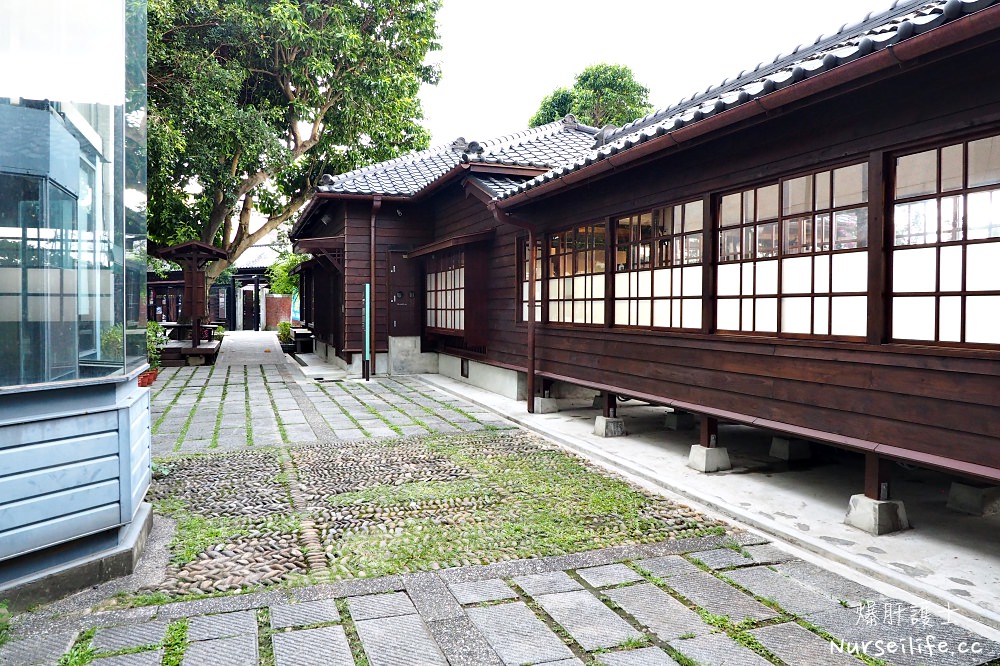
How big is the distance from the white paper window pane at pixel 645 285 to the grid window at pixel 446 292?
4.92 metres

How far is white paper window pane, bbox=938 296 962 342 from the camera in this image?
3744 millimetres

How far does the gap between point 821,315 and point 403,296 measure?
10.3m

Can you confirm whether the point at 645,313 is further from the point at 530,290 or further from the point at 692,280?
the point at 530,290

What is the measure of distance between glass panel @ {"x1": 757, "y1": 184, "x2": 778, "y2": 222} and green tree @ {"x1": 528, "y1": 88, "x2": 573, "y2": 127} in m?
22.8

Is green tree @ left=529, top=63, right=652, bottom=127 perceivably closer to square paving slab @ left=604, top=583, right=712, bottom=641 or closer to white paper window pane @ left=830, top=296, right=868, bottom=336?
white paper window pane @ left=830, top=296, right=868, bottom=336

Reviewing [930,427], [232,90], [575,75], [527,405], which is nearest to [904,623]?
[930,427]

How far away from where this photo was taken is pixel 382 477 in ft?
18.6

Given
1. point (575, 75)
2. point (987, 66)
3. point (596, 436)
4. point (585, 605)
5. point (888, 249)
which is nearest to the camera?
point (585, 605)

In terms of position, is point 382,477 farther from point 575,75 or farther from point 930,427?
point 575,75

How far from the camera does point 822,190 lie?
468cm

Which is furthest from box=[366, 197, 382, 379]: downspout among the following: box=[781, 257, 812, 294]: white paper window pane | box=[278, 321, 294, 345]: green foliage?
box=[278, 321, 294, 345]: green foliage

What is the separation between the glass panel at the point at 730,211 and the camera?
5.55 m

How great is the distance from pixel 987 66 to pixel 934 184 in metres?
0.67

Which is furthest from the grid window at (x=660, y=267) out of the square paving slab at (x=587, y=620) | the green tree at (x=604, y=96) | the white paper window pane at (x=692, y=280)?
the green tree at (x=604, y=96)
